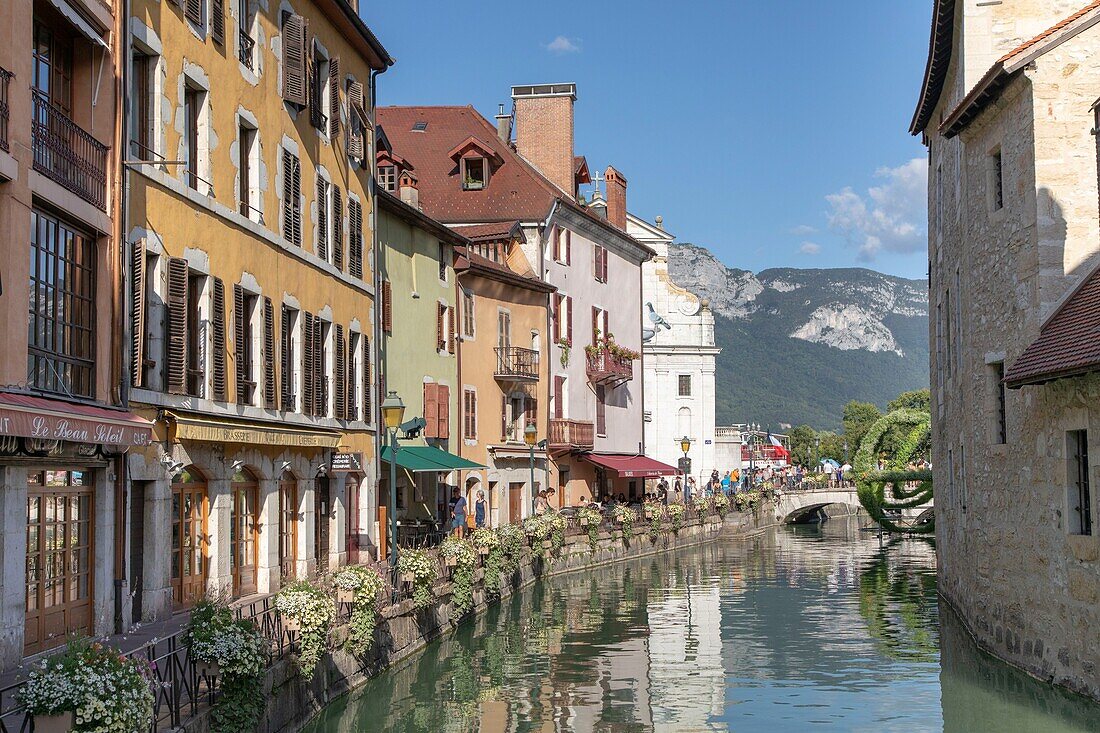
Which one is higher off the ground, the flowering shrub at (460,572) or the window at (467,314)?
the window at (467,314)

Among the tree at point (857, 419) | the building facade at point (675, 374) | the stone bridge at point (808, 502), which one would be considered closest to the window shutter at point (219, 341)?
the stone bridge at point (808, 502)

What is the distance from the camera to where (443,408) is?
37.1m

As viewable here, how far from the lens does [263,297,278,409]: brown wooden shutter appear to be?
23391 millimetres

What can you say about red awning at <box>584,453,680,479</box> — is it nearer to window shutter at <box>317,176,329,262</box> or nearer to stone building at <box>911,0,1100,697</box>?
window shutter at <box>317,176,329,262</box>

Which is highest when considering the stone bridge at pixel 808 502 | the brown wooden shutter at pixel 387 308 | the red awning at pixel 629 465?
the brown wooden shutter at pixel 387 308

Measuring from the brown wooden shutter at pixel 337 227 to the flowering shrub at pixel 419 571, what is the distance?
306 inches

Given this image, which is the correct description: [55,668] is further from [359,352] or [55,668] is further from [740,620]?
[740,620]

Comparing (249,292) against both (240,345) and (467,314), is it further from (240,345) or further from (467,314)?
(467,314)

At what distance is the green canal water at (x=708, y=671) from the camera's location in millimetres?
17859

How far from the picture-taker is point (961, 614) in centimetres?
2655

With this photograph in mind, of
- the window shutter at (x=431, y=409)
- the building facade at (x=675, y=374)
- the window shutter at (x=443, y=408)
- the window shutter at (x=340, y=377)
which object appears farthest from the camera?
the building facade at (x=675, y=374)

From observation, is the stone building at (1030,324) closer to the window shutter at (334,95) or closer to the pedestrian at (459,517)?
the window shutter at (334,95)

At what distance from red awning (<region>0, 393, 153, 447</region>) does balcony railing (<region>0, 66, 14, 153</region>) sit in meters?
2.78

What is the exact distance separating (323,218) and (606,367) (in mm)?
26856
